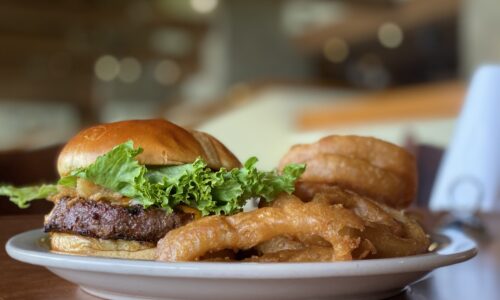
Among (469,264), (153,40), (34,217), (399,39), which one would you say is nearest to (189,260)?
(469,264)

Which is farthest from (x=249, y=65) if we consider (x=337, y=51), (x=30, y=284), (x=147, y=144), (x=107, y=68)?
(x=30, y=284)

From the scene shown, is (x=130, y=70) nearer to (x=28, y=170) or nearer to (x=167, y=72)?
(x=167, y=72)

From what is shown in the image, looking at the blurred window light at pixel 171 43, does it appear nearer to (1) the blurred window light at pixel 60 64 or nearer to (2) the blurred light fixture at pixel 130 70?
(2) the blurred light fixture at pixel 130 70

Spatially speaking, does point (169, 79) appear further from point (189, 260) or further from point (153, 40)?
point (189, 260)

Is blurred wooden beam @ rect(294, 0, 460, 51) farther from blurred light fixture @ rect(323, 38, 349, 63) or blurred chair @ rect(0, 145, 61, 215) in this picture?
blurred chair @ rect(0, 145, 61, 215)

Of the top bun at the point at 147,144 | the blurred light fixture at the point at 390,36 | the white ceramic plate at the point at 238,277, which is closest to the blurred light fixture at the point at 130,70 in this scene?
the blurred light fixture at the point at 390,36

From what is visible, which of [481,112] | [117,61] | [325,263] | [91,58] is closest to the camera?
[325,263]
